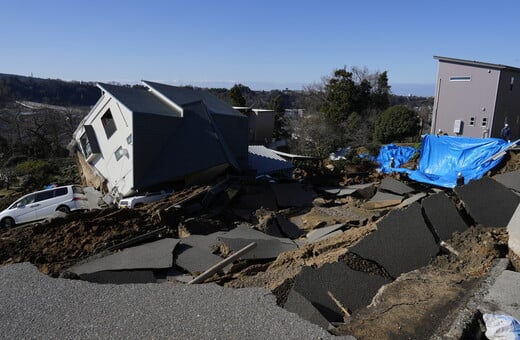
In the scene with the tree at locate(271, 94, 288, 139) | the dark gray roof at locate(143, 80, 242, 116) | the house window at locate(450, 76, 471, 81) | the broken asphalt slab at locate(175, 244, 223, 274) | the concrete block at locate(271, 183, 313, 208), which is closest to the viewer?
the broken asphalt slab at locate(175, 244, 223, 274)

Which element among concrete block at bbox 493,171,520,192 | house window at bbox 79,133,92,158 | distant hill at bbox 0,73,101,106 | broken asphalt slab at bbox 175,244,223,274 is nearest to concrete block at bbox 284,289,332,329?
broken asphalt slab at bbox 175,244,223,274

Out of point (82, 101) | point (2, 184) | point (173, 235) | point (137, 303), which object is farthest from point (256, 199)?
point (82, 101)

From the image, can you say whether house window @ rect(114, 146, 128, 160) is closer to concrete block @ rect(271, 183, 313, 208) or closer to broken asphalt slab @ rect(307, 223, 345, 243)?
concrete block @ rect(271, 183, 313, 208)

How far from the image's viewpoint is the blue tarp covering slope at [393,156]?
64.2ft

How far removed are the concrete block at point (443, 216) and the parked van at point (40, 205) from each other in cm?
1316

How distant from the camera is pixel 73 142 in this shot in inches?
825

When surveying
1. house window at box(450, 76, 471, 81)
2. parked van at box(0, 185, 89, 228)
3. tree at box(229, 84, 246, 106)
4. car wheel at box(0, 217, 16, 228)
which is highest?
house window at box(450, 76, 471, 81)

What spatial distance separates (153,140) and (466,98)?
2288cm

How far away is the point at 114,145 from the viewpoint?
55.7 ft

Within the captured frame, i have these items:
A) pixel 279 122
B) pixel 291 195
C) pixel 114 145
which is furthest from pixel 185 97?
pixel 279 122

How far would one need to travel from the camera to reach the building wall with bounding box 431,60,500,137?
86.2ft

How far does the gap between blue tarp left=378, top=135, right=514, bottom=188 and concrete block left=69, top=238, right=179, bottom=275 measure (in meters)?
12.1

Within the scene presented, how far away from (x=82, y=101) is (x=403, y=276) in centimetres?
7943

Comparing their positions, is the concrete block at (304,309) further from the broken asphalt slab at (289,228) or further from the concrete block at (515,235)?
the broken asphalt slab at (289,228)
